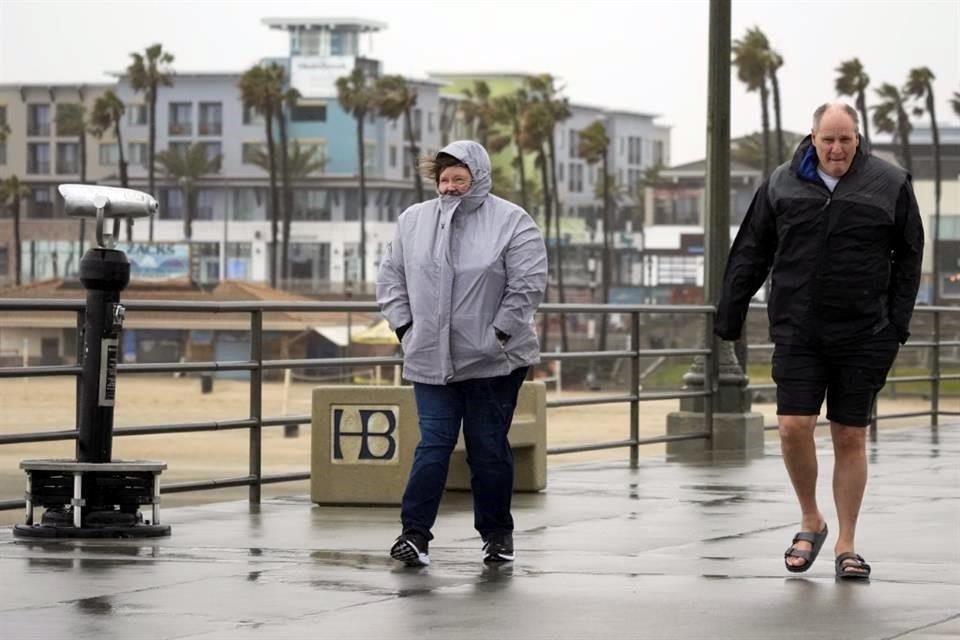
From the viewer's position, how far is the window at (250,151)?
13975 centimetres

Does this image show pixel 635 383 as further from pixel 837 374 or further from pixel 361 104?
pixel 361 104

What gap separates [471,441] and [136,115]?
452 feet

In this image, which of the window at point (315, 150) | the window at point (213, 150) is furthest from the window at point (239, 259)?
the window at point (315, 150)

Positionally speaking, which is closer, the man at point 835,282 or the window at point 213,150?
the man at point 835,282

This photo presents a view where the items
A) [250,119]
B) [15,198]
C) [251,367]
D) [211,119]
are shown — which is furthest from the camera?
[15,198]

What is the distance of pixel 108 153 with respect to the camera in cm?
14625

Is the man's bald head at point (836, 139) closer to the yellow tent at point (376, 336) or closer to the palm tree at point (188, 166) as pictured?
the yellow tent at point (376, 336)

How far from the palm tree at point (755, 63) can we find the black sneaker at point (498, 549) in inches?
4415

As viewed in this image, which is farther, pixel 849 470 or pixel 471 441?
pixel 471 441

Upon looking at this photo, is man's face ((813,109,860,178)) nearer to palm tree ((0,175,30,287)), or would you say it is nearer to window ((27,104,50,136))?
palm tree ((0,175,30,287))

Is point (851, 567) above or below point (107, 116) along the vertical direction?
below

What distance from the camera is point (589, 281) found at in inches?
5896

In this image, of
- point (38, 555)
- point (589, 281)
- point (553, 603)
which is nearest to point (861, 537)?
point (553, 603)

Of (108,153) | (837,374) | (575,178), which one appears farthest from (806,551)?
(575,178)
